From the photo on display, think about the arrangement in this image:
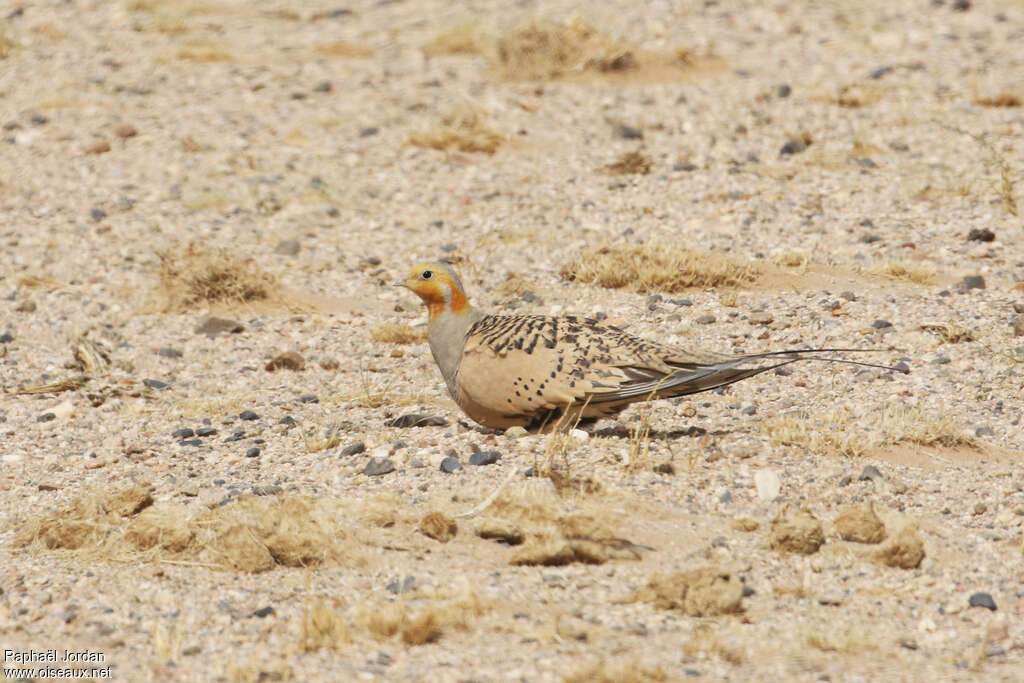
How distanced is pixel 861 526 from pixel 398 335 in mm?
3689

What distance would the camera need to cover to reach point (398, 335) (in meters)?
7.77

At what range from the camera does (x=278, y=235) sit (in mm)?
9414

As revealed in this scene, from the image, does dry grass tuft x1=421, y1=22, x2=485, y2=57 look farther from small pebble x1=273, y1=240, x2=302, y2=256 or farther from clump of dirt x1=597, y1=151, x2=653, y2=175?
small pebble x1=273, y1=240, x2=302, y2=256

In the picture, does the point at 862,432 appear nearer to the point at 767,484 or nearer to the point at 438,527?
the point at 767,484

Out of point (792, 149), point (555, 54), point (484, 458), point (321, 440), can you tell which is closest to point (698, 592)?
point (484, 458)

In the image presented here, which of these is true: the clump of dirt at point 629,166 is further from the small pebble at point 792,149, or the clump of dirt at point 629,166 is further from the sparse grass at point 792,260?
the sparse grass at point 792,260

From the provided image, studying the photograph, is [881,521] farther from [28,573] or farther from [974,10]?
[974,10]

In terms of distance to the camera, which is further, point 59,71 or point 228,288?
point 59,71

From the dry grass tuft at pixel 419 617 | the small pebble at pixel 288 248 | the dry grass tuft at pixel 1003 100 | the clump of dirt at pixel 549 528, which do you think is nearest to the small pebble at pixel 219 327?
the small pebble at pixel 288 248

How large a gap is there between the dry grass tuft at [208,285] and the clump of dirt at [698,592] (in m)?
4.73

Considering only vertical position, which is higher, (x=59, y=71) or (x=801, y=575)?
(x=59, y=71)

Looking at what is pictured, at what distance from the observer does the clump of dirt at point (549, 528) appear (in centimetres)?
461

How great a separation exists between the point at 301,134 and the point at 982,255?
571cm

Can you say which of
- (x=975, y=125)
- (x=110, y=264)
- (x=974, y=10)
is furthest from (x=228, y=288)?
(x=974, y=10)
